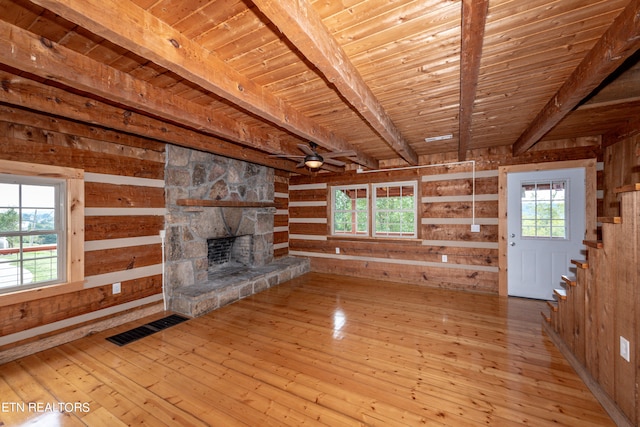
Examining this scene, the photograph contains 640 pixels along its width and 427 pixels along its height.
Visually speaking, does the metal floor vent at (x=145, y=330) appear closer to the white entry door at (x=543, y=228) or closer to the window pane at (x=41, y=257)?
the window pane at (x=41, y=257)

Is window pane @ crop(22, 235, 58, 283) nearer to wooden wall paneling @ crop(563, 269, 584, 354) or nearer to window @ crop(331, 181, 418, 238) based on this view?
window @ crop(331, 181, 418, 238)

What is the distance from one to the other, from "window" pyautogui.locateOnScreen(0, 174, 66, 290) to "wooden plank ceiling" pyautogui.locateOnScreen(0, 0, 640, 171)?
1.09 meters

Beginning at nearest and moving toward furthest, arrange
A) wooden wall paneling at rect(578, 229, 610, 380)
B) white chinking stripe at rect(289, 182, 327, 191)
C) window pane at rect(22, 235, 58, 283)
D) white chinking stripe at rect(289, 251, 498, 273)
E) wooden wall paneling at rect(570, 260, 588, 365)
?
wooden wall paneling at rect(578, 229, 610, 380), wooden wall paneling at rect(570, 260, 588, 365), window pane at rect(22, 235, 58, 283), white chinking stripe at rect(289, 251, 498, 273), white chinking stripe at rect(289, 182, 327, 191)

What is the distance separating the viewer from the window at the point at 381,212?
544 cm

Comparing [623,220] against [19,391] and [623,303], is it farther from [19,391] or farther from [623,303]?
[19,391]

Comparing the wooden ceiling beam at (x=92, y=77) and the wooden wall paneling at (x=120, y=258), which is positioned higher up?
the wooden ceiling beam at (x=92, y=77)

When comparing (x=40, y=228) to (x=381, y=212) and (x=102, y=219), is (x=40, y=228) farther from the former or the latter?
(x=381, y=212)

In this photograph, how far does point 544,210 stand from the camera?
423 centimetres

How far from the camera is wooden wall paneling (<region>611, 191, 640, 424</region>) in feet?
5.46

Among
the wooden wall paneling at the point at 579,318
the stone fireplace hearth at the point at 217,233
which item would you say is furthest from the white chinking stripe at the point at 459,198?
the stone fireplace hearth at the point at 217,233

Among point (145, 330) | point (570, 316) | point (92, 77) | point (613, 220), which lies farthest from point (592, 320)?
point (145, 330)

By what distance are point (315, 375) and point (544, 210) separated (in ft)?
14.5

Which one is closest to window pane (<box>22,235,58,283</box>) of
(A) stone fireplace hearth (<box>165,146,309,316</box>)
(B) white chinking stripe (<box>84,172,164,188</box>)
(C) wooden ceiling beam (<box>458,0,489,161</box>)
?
(B) white chinking stripe (<box>84,172,164,188</box>)

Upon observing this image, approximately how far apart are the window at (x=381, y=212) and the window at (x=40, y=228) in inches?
175
